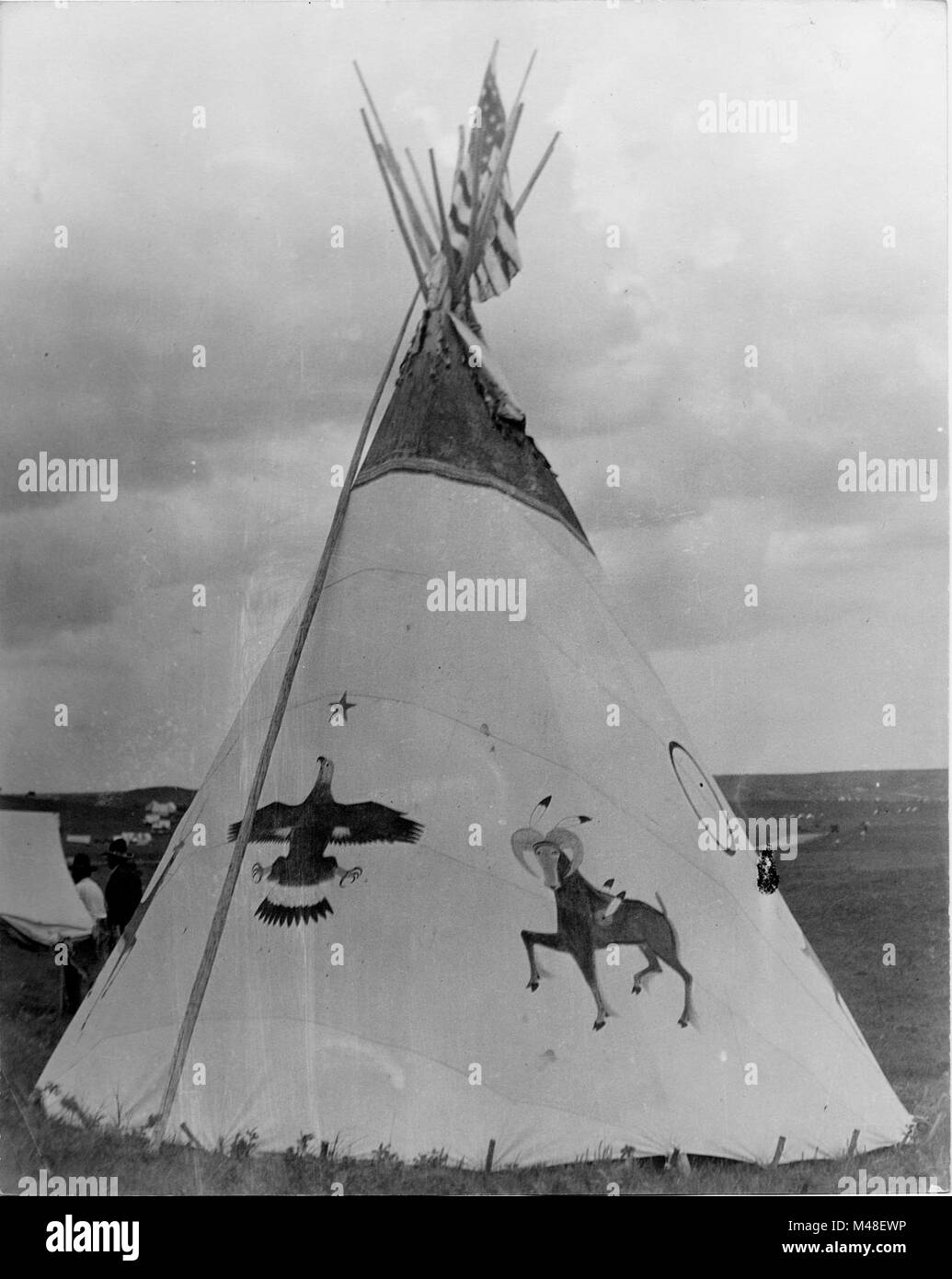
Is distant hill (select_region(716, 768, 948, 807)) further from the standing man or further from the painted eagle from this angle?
the standing man

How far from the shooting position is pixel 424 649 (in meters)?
4.18

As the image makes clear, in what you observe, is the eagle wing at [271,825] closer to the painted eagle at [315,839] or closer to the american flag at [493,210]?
the painted eagle at [315,839]

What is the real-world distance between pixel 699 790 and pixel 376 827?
113cm

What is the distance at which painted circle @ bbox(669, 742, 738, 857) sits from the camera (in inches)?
164

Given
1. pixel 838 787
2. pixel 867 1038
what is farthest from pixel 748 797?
pixel 867 1038

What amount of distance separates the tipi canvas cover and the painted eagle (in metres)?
0.65

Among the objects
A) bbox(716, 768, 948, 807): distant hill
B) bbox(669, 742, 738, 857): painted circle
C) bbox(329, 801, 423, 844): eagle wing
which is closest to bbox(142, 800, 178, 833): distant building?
bbox(329, 801, 423, 844): eagle wing

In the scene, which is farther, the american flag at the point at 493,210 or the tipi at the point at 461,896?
the american flag at the point at 493,210

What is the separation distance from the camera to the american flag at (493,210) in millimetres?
4230

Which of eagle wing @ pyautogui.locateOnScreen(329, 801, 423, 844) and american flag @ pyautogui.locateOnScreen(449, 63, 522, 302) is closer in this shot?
eagle wing @ pyautogui.locateOnScreen(329, 801, 423, 844)

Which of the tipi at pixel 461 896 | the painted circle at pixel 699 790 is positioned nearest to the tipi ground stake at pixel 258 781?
the tipi at pixel 461 896

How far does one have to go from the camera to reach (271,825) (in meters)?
4.16

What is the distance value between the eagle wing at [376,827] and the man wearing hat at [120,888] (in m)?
0.73

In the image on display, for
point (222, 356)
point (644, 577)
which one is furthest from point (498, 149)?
point (644, 577)
